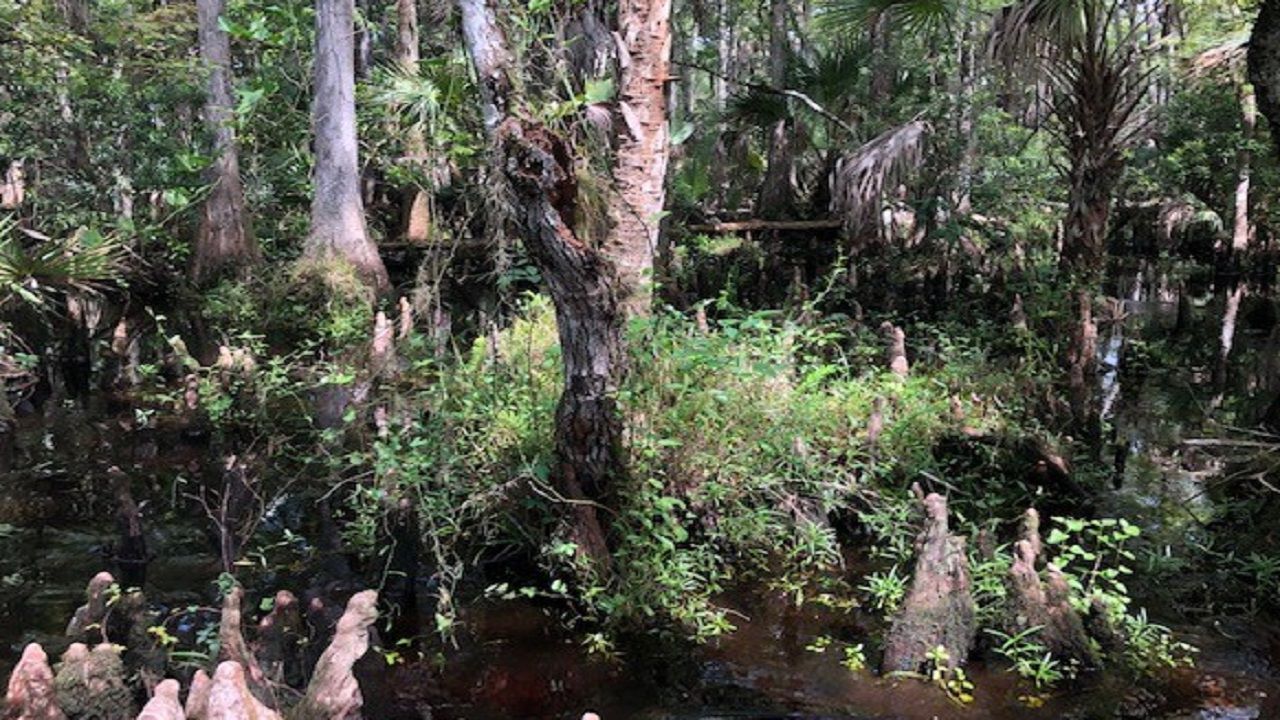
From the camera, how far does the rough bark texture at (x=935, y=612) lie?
3779 millimetres

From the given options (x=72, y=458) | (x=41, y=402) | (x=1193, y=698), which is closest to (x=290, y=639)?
(x=1193, y=698)

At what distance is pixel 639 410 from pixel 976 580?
1.71 m

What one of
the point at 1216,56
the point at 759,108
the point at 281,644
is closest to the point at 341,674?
the point at 281,644

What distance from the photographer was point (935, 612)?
3.80 meters

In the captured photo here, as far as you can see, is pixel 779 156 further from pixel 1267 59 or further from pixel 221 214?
pixel 1267 59

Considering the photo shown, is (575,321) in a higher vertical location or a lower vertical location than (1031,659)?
higher

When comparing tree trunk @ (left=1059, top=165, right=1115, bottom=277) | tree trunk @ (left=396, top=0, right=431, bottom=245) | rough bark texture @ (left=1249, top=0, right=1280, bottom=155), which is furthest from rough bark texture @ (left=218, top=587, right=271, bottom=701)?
tree trunk @ (left=396, top=0, right=431, bottom=245)

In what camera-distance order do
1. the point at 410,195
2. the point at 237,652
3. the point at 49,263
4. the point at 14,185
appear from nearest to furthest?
the point at 237,652 < the point at 49,263 < the point at 14,185 < the point at 410,195

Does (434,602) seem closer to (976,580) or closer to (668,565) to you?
(668,565)

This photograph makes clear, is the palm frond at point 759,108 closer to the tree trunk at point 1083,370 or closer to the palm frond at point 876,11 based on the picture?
the palm frond at point 876,11

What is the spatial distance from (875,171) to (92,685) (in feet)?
26.7

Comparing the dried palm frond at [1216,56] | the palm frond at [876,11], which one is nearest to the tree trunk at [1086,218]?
the dried palm frond at [1216,56]

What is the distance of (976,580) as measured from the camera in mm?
4223

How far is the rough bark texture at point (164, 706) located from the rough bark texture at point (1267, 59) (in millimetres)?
4712
